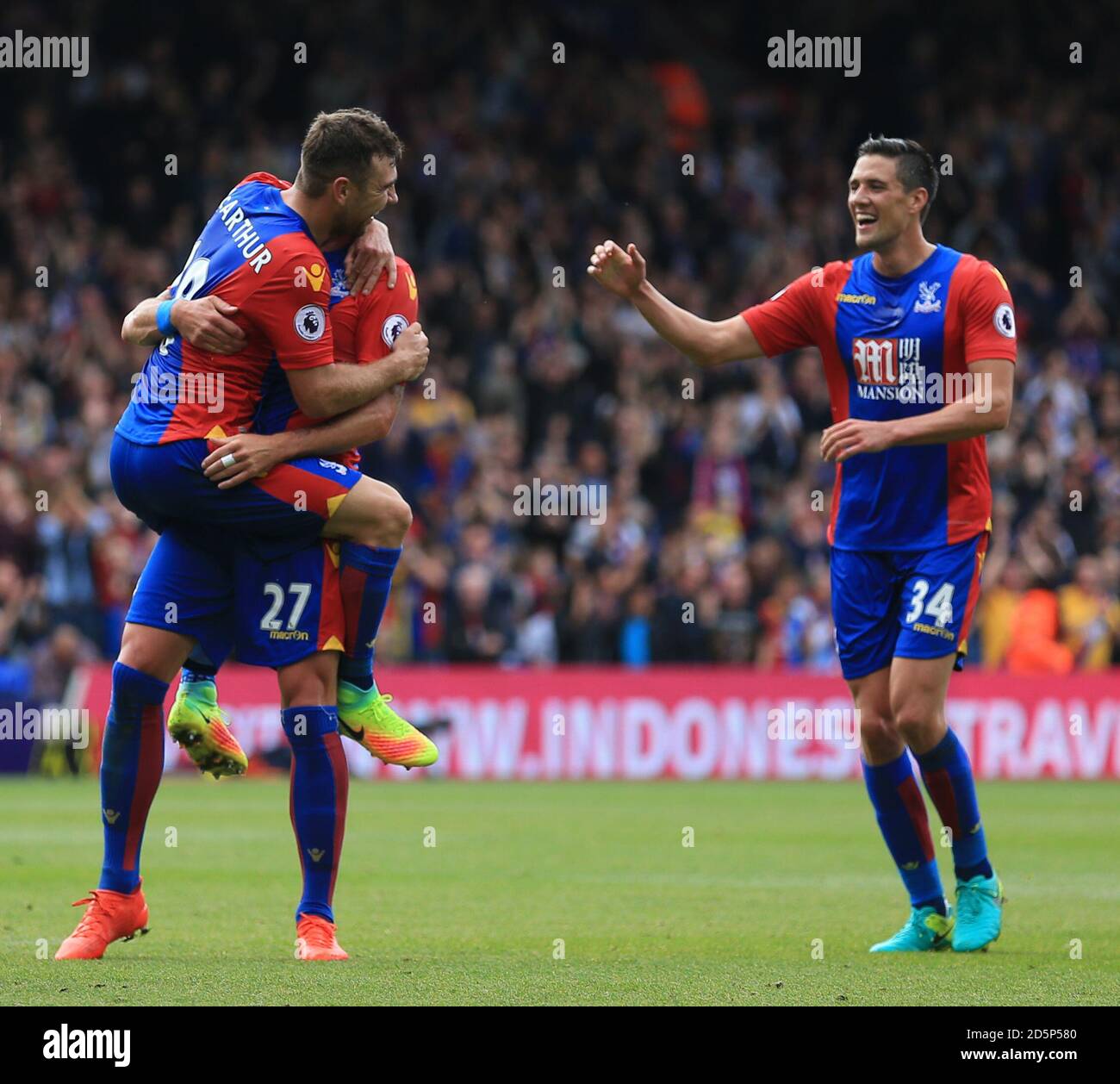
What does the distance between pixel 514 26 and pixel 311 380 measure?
2071 centimetres

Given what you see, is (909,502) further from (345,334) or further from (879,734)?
(345,334)

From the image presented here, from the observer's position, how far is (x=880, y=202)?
755 centimetres

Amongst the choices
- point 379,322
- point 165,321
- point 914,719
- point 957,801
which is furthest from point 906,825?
point 165,321

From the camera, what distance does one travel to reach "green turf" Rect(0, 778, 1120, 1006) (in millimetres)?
6008

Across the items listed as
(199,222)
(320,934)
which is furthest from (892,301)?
(199,222)

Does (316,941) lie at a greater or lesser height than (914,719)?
lesser

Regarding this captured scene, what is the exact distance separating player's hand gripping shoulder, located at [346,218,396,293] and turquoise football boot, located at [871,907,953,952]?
287 cm

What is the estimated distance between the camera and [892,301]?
25.1 ft

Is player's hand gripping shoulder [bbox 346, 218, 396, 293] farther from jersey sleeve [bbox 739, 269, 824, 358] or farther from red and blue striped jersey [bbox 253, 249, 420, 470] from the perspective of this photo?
jersey sleeve [bbox 739, 269, 824, 358]
